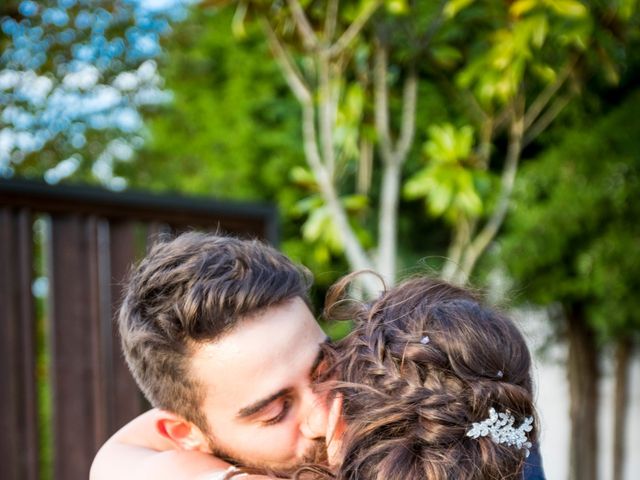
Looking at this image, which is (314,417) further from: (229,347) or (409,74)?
(409,74)

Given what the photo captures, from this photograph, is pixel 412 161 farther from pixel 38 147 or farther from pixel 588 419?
pixel 588 419

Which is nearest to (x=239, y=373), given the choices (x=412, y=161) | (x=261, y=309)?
(x=261, y=309)

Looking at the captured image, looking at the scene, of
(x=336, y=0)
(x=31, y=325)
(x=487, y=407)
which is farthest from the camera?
(x=336, y=0)

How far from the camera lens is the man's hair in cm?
145

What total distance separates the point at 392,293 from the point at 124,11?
394 centimetres

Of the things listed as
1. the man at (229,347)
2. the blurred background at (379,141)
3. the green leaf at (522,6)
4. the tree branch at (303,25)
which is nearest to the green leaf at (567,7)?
the blurred background at (379,141)

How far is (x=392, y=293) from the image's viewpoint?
1498mm

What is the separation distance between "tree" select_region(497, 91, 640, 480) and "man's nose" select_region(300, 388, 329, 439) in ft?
11.1

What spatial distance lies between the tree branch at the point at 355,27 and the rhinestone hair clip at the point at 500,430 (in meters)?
2.00

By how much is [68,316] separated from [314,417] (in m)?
1.71

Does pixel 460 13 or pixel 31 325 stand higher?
pixel 460 13

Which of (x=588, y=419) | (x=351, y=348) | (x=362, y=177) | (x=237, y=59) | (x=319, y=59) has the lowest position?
(x=588, y=419)

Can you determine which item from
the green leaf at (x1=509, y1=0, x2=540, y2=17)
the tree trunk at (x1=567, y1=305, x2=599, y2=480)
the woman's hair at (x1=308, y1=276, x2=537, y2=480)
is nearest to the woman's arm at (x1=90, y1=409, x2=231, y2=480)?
the woman's hair at (x1=308, y1=276, x2=537, y2=480)

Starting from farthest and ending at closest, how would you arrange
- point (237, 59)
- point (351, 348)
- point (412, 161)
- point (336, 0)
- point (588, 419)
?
point (588, 419) < point (237, 59) < point (412, 161) < point (336, 0) < point (351, 348)
